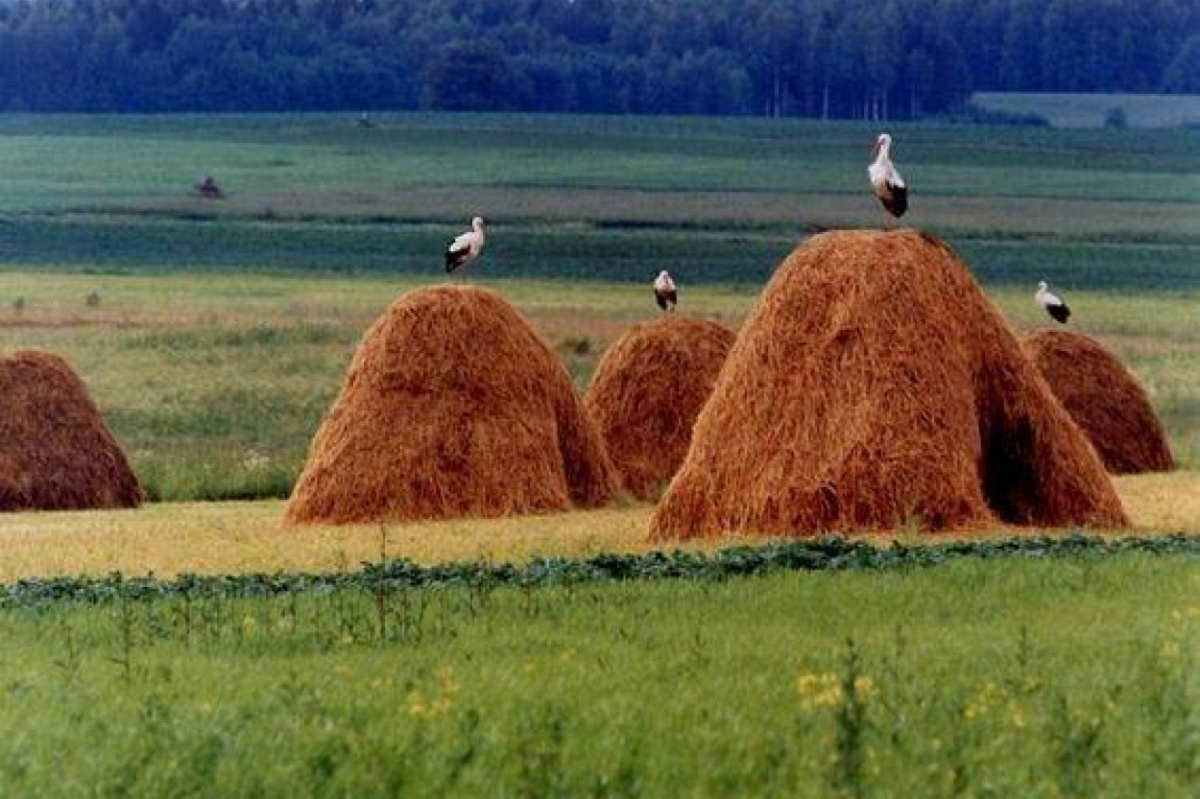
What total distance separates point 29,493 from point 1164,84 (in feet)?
348

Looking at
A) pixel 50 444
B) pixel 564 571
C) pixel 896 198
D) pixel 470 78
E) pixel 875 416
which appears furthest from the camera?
pixel 470 78

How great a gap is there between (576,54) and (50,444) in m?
127

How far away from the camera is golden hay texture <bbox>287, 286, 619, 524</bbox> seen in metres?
37.4

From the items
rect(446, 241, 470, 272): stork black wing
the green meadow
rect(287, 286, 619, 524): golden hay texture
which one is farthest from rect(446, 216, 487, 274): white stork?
rect(287, 286, 619, 524): golden hay texture

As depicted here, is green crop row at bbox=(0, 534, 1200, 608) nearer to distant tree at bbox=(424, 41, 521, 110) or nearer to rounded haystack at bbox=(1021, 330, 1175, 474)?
rounded haystack at bbox=(1021, 330, 1175, 474)

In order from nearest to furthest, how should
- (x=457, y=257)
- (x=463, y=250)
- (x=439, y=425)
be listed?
(x=439, y=425) → (x=463, y=250) → (x=457, y=257)

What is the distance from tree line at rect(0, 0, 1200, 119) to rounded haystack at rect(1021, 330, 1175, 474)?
8774 centimetres

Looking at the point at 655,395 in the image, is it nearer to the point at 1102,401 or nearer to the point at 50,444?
the point at 1102,401

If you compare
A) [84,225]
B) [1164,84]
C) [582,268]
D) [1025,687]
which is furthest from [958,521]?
[1164,84]

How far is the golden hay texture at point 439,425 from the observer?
1473 inches

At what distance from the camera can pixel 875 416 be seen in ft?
107

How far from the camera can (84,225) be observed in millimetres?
124812

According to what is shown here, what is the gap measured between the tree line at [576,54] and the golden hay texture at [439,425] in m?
99.1

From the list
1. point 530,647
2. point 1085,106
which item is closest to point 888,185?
point 530,647
